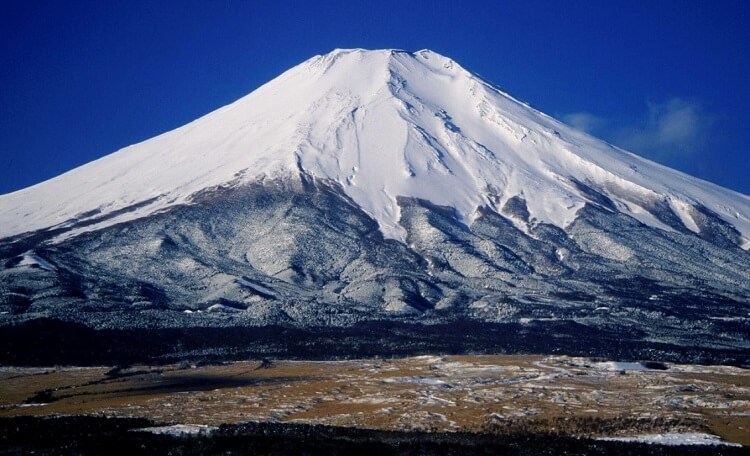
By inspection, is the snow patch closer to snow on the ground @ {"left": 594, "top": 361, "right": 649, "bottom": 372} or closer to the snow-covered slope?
snow on the ground @ {"left": 594, "top": 361, "right": 649, "bottom": 372}

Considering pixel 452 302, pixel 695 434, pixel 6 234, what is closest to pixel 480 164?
pixel 452 302

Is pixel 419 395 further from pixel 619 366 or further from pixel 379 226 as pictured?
pixel 379 226

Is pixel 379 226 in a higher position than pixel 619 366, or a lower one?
higher

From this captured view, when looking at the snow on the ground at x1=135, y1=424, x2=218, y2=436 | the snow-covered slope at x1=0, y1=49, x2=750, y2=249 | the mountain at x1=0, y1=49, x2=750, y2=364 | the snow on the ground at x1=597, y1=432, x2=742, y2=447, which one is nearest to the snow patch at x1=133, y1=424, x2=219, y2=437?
the snow on the ground at x1=135, y1=424, x2=218, y2=436

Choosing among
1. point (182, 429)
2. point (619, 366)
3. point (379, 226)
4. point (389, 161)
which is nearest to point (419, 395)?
point (182, 429)

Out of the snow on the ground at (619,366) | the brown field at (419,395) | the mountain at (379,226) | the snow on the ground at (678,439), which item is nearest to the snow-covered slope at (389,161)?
the mountain at (379,226)

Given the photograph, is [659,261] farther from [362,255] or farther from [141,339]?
[141,339]

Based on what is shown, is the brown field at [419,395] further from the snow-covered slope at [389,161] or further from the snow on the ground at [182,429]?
the snow-covered slope at [389,161]
